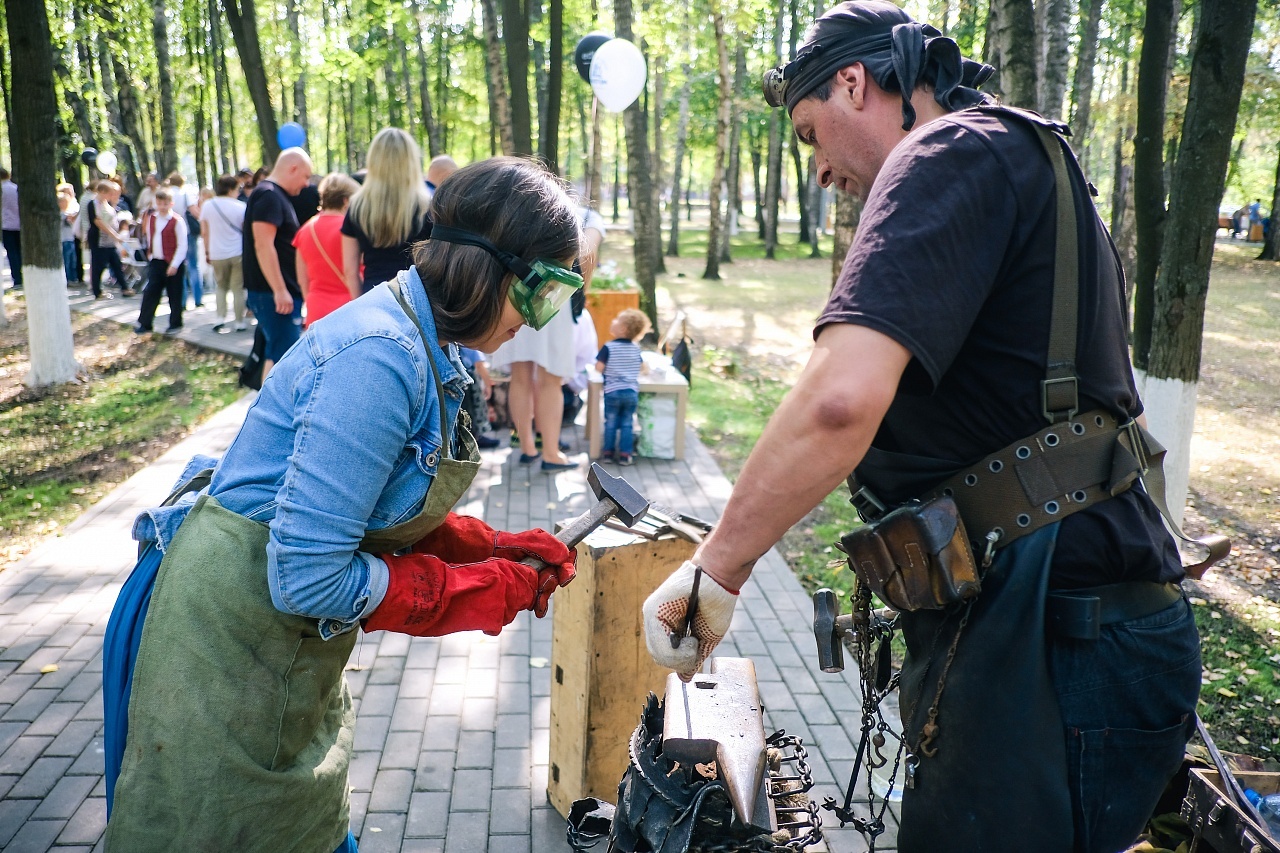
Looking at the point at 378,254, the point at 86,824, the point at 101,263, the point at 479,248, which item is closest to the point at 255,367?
the point at 378,254

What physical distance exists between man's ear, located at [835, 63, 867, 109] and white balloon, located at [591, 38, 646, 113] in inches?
377

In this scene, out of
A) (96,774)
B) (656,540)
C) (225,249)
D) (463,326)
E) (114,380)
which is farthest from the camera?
(225,249)

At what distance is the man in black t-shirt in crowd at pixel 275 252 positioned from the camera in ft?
25.4

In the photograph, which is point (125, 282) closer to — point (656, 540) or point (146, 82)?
point (656, 540)

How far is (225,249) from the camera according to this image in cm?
1209

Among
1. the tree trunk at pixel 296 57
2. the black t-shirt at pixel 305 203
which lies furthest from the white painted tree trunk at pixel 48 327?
the tree trunk at pixel 296 57

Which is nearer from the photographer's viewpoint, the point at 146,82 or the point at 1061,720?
the point at 1061,720

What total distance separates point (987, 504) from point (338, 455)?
117 cm

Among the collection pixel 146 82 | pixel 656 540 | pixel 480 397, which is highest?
pixel 146 82

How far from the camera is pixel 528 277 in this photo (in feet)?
6.40

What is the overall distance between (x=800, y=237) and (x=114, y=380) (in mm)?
27559

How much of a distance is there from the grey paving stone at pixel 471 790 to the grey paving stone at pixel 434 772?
1.3 inches

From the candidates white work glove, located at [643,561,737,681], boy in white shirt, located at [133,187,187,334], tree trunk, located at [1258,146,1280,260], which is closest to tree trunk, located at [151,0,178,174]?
boy in white shirt, located at [133,187,187,334]

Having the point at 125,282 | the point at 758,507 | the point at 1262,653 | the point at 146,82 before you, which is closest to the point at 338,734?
the point at 758,507
